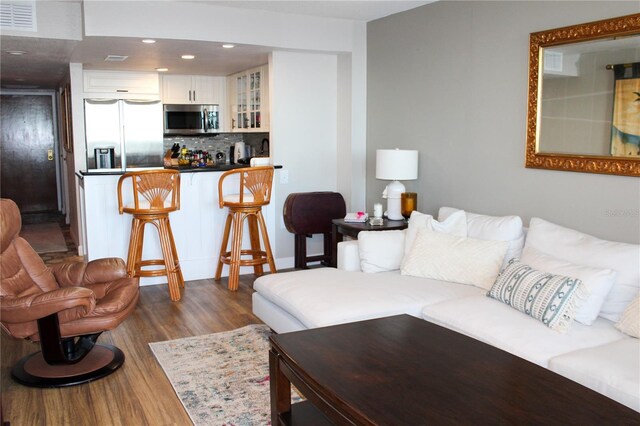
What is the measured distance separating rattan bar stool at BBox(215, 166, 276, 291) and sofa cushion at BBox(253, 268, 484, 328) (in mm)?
1450

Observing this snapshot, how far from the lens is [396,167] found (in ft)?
15.7

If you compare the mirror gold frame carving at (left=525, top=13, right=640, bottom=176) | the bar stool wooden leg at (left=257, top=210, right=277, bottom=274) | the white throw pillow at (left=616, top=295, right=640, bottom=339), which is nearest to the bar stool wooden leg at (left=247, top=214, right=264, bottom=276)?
the bar stool wooden leg at (left=257, top=210, right=277, bottom=274)

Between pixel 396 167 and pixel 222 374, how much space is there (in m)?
2.21

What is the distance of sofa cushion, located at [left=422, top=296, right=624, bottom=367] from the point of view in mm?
2668

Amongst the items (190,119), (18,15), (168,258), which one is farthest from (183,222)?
(190,119)

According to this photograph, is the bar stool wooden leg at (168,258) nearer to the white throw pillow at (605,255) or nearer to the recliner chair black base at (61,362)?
the recliner chair black base at (61,362)

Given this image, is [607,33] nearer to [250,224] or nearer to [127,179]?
[250,224]

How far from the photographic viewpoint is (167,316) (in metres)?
4.54

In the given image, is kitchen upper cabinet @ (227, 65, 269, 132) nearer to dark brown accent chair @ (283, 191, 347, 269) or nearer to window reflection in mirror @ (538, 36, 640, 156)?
dark brown accent chair @ (283, 191, 347, 269)

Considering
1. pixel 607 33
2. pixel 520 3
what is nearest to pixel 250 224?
pixel 520 3

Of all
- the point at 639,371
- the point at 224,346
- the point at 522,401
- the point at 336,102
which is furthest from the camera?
the point at 336,102

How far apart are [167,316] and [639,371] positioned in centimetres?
328

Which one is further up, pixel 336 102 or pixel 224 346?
pixel 336 102

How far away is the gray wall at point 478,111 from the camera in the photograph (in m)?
3.53
